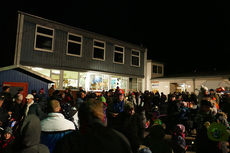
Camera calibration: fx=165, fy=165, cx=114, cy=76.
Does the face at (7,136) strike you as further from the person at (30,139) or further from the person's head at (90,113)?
the person's head at (90,113)

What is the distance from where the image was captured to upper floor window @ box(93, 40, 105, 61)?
642 inches

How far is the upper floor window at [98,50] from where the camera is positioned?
16312 millimetres

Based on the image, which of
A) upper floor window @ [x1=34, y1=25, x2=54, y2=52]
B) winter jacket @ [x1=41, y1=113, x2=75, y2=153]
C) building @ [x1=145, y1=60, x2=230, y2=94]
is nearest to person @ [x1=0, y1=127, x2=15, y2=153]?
winter jacket @ [x1=41, y1=113, x2=75, y2=153]

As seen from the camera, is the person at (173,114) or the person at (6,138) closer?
the person at (6,138)

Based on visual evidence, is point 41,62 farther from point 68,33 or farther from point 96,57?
point 96,57

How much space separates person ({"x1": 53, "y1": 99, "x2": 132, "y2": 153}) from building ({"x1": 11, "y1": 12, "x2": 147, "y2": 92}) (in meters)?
11.6

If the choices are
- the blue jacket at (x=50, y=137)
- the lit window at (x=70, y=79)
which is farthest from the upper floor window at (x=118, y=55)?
the blue jacket at (x=50, y=137)

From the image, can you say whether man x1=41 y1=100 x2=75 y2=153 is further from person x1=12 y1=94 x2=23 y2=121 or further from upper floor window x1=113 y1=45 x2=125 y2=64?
upper floor window x1=113 y1=45 x2=125 y2=64

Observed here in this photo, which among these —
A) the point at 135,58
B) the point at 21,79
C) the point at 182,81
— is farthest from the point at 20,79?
the point at 182,81

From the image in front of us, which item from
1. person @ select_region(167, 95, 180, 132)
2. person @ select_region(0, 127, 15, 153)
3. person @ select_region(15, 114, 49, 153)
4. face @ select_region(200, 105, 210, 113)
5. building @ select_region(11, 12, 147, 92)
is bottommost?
person @ select_region(0, 127, 15, 153)

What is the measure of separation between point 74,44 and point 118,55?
519cm

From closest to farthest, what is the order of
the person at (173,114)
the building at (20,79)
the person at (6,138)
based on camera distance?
the person at (6,138) → the person at (173,114) → the building at (20,79)

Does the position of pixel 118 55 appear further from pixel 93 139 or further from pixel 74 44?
pixel 93 139

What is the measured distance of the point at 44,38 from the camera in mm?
13273
